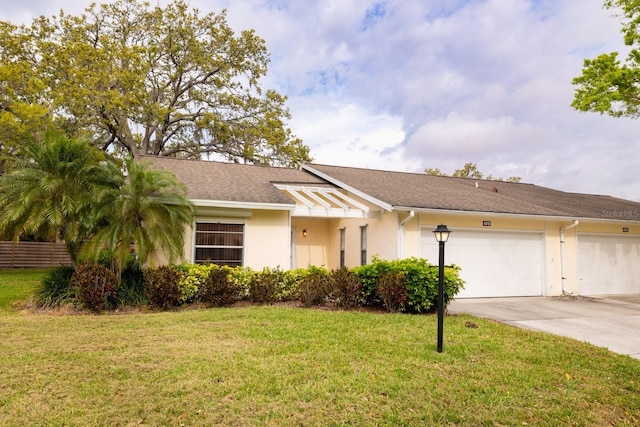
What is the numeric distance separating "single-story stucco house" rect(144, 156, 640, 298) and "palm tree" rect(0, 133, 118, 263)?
7.94 feet

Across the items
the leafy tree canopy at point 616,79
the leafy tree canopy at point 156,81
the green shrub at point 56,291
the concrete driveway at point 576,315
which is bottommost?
the concrete driveway at point 576,315

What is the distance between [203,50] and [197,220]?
65.5 ft

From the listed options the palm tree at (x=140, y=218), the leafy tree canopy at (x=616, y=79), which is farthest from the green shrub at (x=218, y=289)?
the leafy tree canopy at (x=616, y=79)

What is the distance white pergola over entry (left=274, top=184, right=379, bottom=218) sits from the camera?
40.0 ft

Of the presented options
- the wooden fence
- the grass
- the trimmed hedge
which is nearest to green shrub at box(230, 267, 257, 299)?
the trimmed hedge

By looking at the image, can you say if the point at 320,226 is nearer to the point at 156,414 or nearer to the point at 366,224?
the point at 366,224

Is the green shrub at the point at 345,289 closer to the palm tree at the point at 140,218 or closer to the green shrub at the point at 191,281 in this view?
the green shrub at the point at 191,281

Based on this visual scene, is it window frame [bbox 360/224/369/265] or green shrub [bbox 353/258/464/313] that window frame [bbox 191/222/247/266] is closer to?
green shrub [bbox 353/258/464/313]

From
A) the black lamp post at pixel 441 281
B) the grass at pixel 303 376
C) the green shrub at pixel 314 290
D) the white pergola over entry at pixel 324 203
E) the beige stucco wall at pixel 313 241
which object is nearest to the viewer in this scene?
the grass at pixel 303 376

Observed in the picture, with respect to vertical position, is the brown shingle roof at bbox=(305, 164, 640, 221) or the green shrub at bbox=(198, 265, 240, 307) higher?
the brown shingle roof at bbox=(305, 164, 640, 221)

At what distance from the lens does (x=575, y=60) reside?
15156 millimetres

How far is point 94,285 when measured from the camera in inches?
346

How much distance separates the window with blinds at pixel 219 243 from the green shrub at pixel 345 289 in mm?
3061

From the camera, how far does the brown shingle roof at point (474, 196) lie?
493 inches
